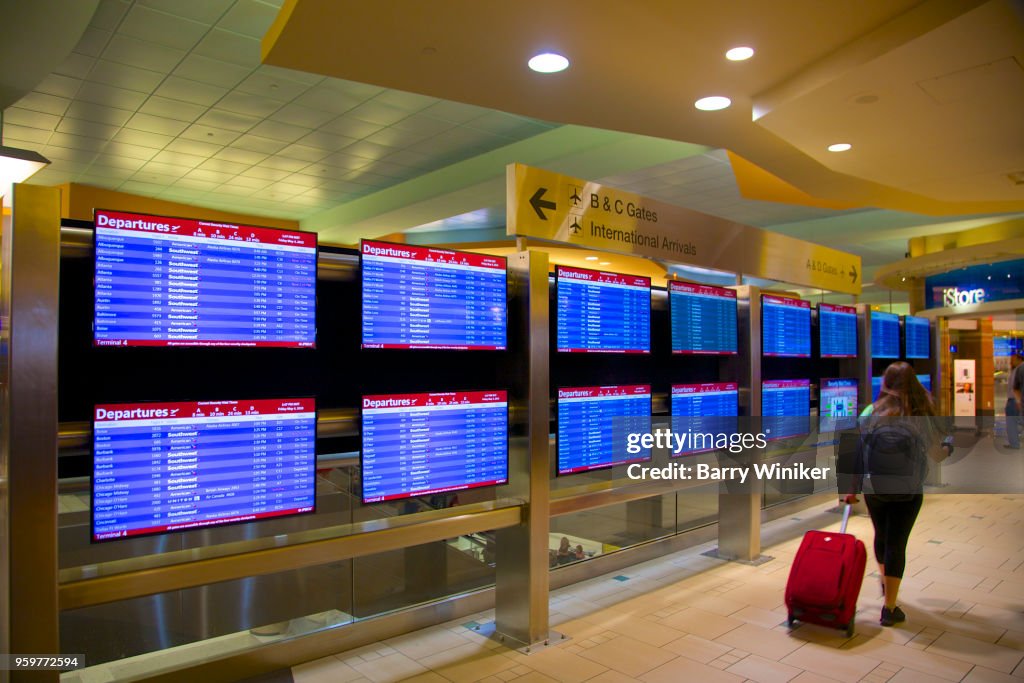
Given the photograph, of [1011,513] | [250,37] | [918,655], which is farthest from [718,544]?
[250,37]

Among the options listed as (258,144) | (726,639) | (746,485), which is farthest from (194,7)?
(726,639)

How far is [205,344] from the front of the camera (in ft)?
8.64

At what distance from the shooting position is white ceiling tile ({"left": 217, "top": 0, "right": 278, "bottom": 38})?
5.38 metres

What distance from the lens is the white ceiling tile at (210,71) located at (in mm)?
6402

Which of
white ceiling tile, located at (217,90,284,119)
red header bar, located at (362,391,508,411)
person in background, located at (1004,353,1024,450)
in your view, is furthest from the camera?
person in background, located at (1004,353,1024,450)

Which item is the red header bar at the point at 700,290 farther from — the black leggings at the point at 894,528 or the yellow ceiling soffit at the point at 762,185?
the yellow ceiling soffit at the point at 762,185

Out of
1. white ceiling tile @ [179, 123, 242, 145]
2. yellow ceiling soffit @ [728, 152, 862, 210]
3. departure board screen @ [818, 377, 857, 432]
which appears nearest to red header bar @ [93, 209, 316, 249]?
departure board screen @ [818, 377, 857, 432]

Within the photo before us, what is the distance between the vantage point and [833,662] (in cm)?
356

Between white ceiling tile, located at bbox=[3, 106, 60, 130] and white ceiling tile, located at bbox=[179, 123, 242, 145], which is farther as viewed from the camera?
white ceiling tile, located at bbox=[179, 123, 242, 145]

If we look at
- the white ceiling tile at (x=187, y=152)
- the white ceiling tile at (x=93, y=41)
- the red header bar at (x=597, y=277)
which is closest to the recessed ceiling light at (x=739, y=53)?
the red header bar at (x=597, y=277)

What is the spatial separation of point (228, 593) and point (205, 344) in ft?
6.82

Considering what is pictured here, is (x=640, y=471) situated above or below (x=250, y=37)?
below

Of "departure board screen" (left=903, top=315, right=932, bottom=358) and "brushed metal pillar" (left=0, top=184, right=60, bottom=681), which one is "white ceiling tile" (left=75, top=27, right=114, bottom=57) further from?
"departure board screen" (left=903, top=315, right=932, bottom=358)

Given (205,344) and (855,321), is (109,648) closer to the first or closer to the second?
(205,344)
